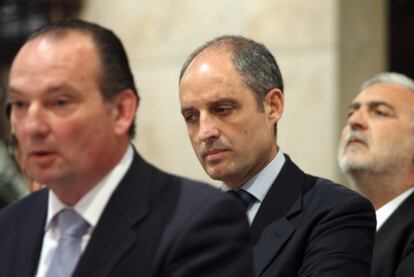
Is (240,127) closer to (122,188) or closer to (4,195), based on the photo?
(122,188)

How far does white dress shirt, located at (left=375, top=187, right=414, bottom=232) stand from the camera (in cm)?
349

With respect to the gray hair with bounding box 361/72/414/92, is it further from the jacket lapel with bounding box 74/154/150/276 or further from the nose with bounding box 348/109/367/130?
the jacket lapel with bounding box 74/154/150/276

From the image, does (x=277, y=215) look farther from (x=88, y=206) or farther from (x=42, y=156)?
(x=42, y=156)

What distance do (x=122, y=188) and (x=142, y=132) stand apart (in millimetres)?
3532

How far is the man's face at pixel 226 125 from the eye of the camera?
279cm

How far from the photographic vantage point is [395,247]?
3236mm

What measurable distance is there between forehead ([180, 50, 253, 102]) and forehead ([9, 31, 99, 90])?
0.84 metres

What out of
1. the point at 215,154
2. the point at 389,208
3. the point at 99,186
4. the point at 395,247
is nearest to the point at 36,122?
the point at 99,186

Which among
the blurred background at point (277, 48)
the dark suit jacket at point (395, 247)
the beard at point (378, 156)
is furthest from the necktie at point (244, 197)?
the blurred background at point (277, 48)

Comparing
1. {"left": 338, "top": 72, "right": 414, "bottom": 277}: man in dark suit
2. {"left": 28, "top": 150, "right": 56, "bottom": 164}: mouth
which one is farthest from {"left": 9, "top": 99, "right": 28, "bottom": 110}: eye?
{"left": 338, "top": 72, "right": 414, "bottom": 277}: man in dark suit

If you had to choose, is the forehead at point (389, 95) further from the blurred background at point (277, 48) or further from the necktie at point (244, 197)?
the necktie at point (244, 197)

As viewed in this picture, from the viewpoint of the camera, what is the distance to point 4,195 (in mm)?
4645

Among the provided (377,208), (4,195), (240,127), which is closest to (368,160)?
(377,208)

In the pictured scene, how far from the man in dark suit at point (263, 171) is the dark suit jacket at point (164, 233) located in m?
0.64
